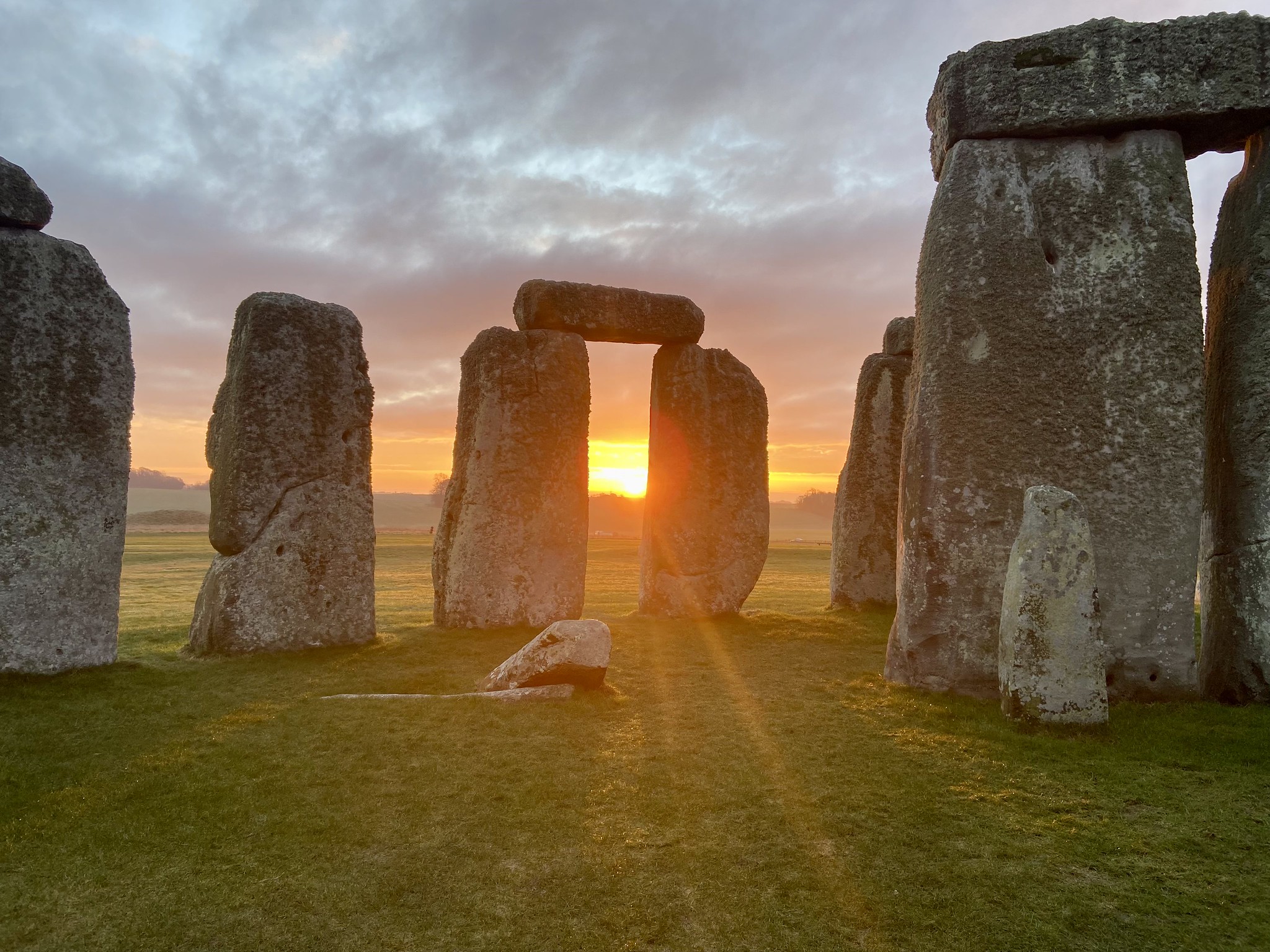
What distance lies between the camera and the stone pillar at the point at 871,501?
38.7 feet

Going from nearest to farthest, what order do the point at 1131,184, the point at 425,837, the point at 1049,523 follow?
the point at 425,837
the point at 1049,523
the point at 1131,184

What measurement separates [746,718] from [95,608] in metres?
5.31

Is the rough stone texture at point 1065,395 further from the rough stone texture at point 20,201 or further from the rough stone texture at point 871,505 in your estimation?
the rough stone texture at point 20,201

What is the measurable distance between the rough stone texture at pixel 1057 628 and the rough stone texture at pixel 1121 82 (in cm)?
315

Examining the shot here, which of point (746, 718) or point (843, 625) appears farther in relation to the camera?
point (843, 625)

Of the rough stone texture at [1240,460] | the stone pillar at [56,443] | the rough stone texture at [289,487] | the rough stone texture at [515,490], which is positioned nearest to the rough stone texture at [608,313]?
the rough stone texture at [515,490]

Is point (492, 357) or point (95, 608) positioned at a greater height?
point (492, 357)

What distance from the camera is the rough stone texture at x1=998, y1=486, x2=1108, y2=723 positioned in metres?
5.21

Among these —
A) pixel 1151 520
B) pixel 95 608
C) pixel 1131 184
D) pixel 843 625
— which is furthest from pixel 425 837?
pixel 843 625

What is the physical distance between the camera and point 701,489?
1106 centimetres

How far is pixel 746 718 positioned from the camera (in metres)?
5.86

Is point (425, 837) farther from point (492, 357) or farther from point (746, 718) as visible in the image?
point (492, 357)

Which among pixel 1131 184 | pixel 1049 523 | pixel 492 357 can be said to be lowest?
pixel 1049 523

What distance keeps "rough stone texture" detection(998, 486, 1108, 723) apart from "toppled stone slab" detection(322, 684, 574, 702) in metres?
3.04
